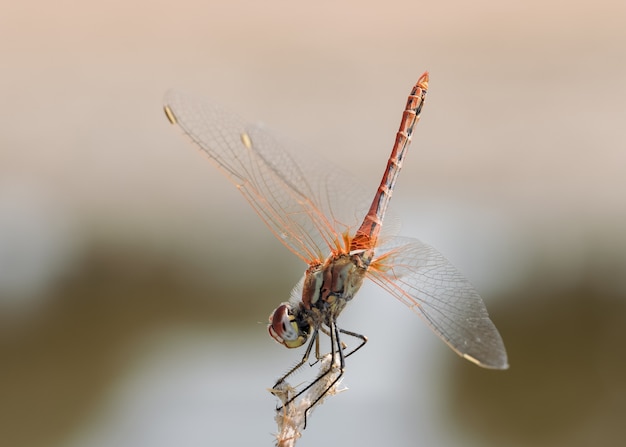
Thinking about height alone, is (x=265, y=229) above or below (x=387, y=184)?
below

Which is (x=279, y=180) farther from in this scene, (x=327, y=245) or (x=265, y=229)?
(x=265, y=229)

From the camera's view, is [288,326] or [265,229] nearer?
[288,326]

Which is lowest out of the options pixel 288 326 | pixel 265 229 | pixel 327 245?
pixel 265 229

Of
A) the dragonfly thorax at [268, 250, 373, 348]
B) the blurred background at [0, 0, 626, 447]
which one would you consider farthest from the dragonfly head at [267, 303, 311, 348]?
the blurred background at [0, 0, 626, 447]

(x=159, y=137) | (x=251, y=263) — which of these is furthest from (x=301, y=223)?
(x=159, y=137)

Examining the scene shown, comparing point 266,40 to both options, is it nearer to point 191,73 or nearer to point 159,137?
point 191,73

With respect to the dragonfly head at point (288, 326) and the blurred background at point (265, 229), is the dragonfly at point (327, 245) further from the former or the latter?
the blurred background at point (265, 229)

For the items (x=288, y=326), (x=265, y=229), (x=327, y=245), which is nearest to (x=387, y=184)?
(x=327, y=245)
